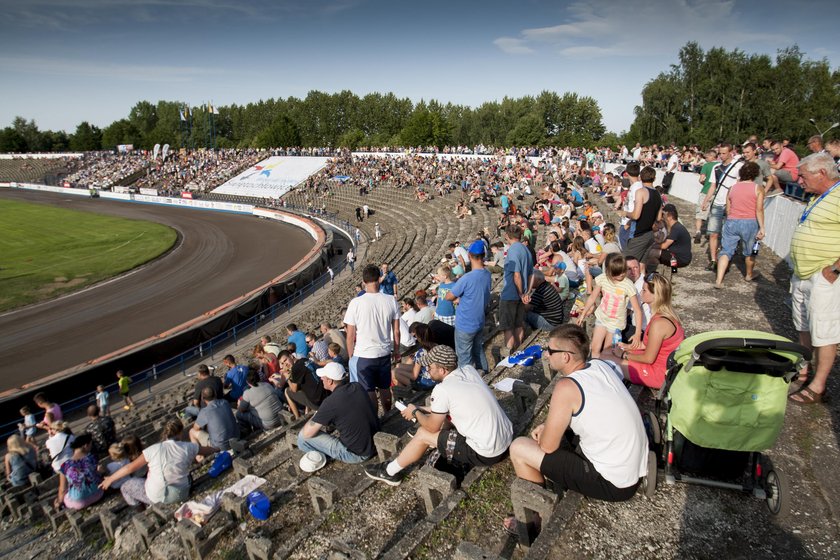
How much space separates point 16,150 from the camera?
118 metres

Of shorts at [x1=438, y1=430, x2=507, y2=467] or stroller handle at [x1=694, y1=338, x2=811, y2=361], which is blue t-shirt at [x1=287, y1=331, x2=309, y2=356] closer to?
shorts at [x1=438, y1=430, x2=507, y2=467]

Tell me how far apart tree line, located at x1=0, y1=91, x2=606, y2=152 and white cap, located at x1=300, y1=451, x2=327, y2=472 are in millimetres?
80101

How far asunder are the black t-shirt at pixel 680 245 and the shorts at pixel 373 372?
252 inches

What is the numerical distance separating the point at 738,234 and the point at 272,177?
60210 mm

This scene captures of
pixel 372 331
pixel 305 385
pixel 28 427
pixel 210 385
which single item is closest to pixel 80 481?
pixel 210 385

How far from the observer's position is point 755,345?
376 cm

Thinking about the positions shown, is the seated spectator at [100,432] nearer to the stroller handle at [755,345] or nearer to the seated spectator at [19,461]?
the seated spectator at [19,461]

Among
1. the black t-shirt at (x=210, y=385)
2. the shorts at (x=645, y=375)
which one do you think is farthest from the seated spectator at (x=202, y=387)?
the shorts at (x=645, y=375)

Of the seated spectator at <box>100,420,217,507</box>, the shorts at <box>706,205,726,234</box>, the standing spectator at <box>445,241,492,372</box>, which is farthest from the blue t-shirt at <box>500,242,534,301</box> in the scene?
the seated spectator at <box>100,420,217,507</box>

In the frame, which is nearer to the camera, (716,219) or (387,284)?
(716,219)

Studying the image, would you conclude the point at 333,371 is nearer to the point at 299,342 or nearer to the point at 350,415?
the point at 350,415

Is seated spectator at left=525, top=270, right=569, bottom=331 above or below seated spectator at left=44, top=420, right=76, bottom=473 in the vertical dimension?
above

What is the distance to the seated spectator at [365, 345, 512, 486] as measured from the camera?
4625 millimetres

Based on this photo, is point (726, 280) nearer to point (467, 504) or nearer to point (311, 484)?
point (467, 504)
